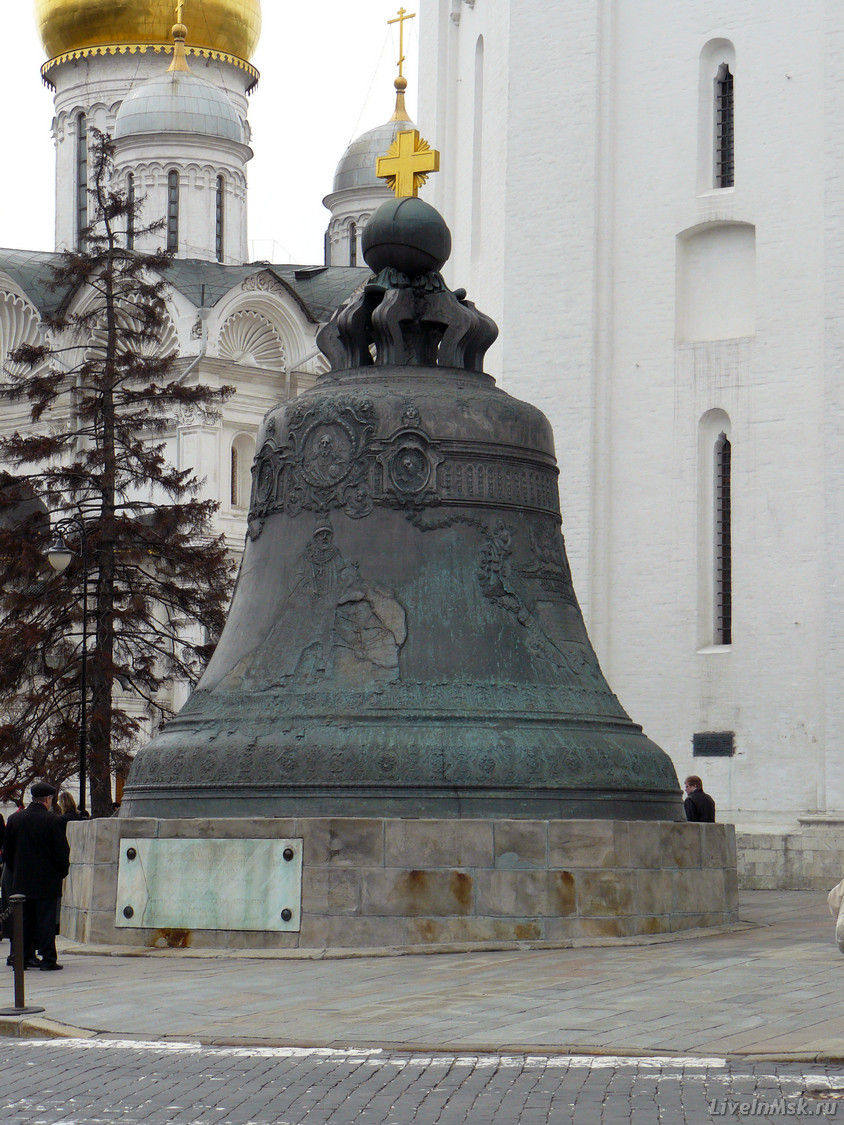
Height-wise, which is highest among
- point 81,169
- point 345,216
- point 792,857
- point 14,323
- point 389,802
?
point 81,169

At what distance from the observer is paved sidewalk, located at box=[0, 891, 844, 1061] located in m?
8.04

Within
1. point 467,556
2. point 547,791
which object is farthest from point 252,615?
point 547,791

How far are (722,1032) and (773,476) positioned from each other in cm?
1472

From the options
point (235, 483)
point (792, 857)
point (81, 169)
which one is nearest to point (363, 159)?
point (81, 169)

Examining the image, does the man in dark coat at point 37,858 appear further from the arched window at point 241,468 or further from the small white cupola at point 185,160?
the small white cupola at point 185,160

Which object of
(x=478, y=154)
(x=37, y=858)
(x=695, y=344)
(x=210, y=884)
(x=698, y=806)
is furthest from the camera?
(x=478, y=154)

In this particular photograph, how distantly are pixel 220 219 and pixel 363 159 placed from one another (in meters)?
7.47

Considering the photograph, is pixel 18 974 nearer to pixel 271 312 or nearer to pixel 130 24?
pixel 271 312

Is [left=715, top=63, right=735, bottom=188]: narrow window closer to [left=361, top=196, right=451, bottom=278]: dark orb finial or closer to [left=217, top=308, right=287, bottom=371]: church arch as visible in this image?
[left=361, top=196, right=451, bottom=278]: dark orb finial

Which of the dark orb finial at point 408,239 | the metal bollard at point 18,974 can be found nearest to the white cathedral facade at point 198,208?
the dark orb finial at point 408,239

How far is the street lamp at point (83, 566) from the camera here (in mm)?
21453

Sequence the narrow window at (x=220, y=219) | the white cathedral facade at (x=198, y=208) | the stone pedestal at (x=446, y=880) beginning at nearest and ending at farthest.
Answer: the stone pedestal at (x=446, y=880) < the white cathedral facade at (x=198, y=208) < the narrow window at (x=220, y=219)

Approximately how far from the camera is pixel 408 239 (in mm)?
12438

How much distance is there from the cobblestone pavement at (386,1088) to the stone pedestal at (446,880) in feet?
8.99
